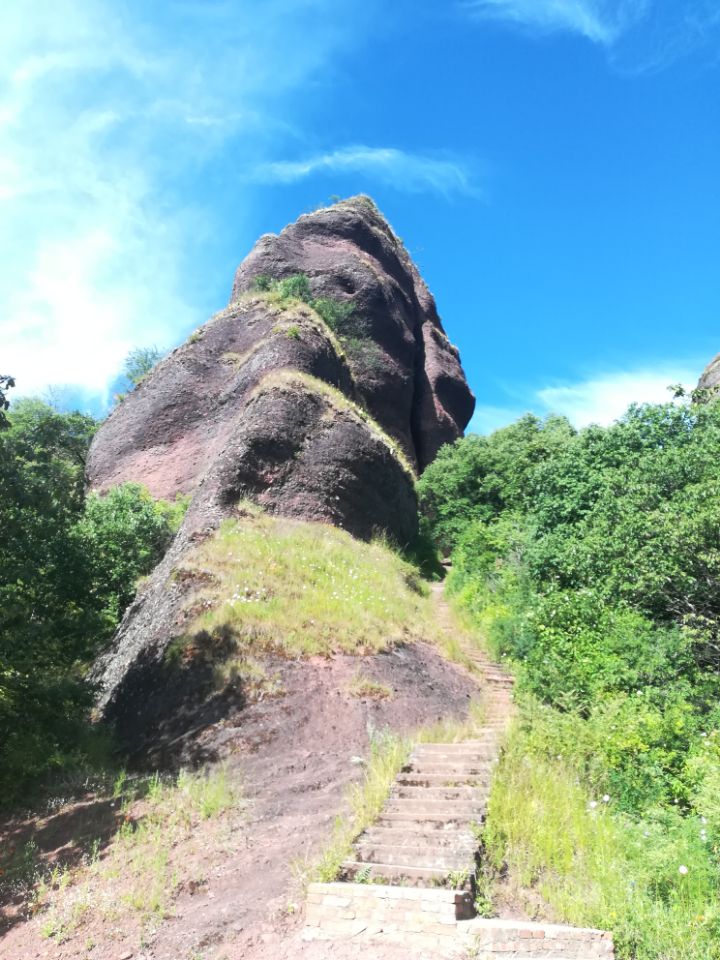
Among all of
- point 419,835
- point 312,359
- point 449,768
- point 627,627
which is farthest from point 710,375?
point 419,835

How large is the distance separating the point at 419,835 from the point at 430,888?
852 mm

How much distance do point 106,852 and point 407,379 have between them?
27139 millimetres

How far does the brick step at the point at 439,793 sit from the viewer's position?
22.9 feet

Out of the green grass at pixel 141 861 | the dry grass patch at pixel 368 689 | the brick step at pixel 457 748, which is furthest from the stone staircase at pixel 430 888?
the dry grass patch at pixel 368 689

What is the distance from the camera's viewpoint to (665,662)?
953cm

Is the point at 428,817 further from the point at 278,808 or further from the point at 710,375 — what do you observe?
the point at 710,375

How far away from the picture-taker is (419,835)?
6.28m

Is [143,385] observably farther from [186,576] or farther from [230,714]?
Result: [230,714]

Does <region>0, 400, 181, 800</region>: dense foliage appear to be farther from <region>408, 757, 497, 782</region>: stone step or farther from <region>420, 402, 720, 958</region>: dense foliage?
<region>420, 402, 720, 958</region>: dense foliage

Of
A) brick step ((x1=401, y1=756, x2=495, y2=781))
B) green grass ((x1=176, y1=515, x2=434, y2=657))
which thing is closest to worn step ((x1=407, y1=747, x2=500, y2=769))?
brick step ((x1=401, y1=756, x2=495, y2=781))

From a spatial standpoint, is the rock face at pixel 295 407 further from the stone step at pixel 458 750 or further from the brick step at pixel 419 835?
the brick step at pixel 419 835

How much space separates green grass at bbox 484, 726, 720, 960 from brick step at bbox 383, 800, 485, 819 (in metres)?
0.18

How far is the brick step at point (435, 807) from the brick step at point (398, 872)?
3.09ft

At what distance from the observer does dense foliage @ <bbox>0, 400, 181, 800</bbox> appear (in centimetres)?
959
